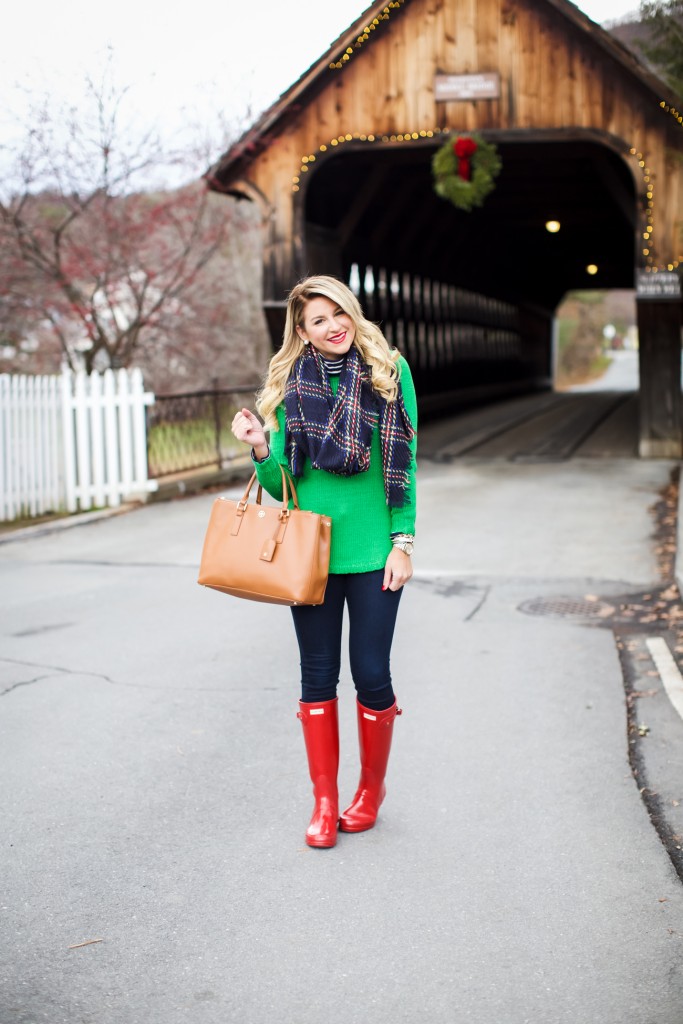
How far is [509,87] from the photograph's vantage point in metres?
15.2

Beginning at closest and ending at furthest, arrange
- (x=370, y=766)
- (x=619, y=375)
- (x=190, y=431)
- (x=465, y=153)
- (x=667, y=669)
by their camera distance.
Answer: (x=370, y=766), (x=667, y=669), (x=190, y=431), (x=465, y=153), (x=619, y=375)

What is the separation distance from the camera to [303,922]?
10.6 feet

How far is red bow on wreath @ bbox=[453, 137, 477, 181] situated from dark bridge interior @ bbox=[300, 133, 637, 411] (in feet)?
2.50

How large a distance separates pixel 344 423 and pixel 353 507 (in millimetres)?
300

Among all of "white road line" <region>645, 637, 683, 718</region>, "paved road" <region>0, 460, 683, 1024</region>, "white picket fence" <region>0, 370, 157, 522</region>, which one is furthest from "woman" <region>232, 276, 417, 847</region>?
"white picket fence" <region>0, 370, 157, 522</region>

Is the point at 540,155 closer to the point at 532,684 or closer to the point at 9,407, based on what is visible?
the point at 9,407

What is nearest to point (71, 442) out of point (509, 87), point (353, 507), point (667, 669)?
point (509, 87)

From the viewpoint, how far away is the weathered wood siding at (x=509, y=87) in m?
14.9

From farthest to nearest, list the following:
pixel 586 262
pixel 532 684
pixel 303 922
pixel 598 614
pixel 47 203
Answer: pixel 586 262 → pixel 47 203 → pixel 598 614 → pixel 532 684 → pixel 303 922

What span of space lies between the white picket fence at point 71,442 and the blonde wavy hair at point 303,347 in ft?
27.8

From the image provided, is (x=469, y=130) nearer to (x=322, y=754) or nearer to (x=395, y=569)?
(x=395, y=569)

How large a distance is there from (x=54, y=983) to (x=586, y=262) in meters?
39.5

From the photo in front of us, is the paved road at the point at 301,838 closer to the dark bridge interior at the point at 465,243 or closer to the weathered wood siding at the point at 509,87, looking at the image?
the weathered wood siding at the point at 509,87

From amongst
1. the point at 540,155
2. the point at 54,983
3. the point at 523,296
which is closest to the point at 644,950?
the point at 54,983
